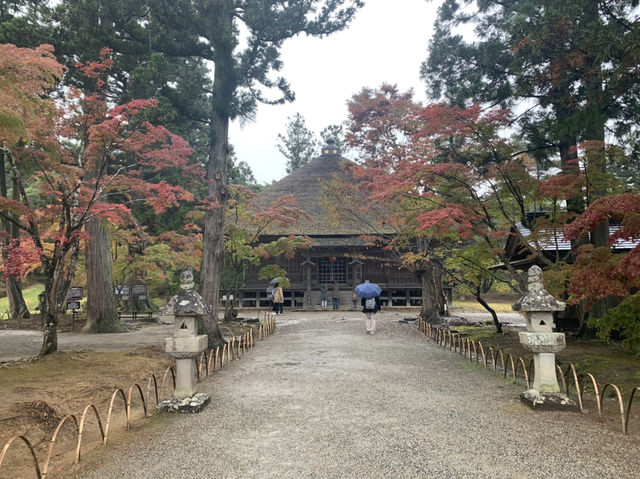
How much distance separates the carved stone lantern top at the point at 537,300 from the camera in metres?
5.15

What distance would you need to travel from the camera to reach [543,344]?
510 cm

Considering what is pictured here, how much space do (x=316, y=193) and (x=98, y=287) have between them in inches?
558

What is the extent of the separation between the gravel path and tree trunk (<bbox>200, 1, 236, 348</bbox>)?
310 centimetres

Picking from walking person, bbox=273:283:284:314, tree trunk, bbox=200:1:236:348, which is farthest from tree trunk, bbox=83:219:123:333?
walking person, bbox=273:283:284:314

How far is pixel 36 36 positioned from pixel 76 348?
7945mm

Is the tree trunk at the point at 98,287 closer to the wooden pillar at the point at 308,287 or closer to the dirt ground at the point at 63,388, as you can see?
the dirt ground at the point at 63,388

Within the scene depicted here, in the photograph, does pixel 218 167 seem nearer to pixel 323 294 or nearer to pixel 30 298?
pixel 323 294

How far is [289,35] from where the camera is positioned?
400 inches

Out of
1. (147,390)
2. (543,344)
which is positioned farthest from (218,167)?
(543,344)

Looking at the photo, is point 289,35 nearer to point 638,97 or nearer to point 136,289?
point 638,97

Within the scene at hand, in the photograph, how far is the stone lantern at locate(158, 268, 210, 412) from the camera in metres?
5.11

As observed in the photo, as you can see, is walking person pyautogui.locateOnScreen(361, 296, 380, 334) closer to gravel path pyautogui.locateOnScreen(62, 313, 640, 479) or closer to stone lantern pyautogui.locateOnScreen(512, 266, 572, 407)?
gravel path pyautogui.locateOnScreen(62, 313, 640, 479)

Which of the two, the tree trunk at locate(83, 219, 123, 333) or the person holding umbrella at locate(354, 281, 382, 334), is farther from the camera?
the tree trunk at locate(83, 219, 123, 333)

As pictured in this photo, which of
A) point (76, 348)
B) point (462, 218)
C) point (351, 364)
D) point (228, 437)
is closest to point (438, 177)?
point (462, 218)
